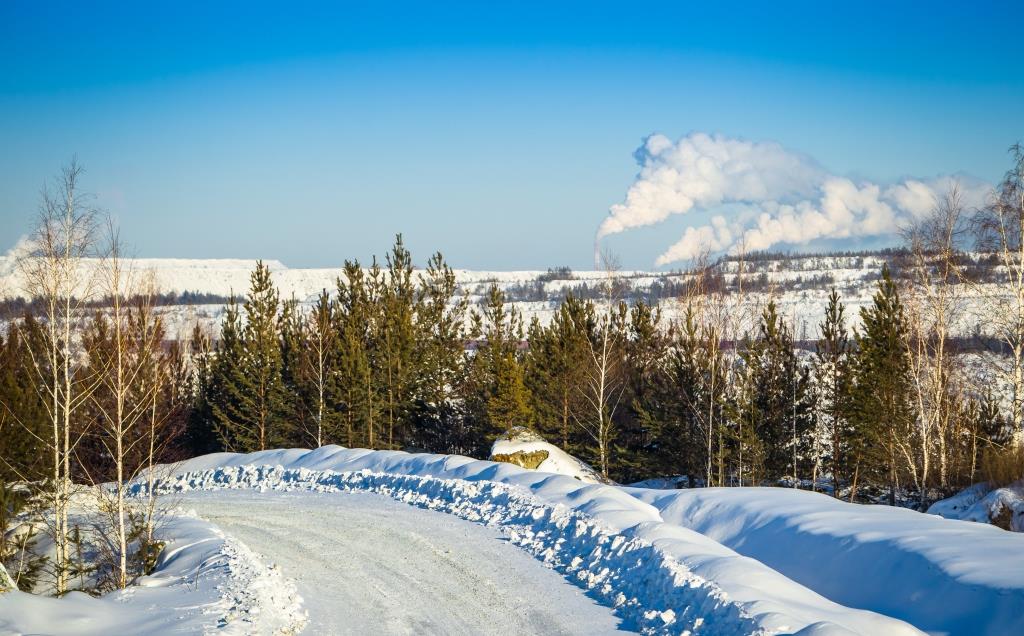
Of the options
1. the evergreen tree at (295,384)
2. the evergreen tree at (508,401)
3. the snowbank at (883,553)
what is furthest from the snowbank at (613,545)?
the evergreen tree at (295,384)

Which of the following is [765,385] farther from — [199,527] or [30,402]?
[30,402]

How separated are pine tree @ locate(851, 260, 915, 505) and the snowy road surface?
20.5 meters

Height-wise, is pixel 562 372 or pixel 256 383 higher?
pixel 562 372

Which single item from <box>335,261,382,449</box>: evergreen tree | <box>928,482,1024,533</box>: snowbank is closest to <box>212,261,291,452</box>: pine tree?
<box>335,261,382,449</box>: evergreen tree

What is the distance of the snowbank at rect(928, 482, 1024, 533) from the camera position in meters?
16.0

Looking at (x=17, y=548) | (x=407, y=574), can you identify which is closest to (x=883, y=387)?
(x=407, y=574)

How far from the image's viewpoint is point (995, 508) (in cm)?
1652

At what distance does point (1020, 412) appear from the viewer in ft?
72.5

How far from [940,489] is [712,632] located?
2196 centimetres

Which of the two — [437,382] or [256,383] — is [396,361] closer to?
[437,382]

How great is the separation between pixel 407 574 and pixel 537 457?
56.8ft

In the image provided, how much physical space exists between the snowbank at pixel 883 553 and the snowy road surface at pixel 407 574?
3.74 m

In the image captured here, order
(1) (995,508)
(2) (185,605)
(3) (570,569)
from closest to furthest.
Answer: (2) (185,605) < (3) (570,569) < (1) (995,508)

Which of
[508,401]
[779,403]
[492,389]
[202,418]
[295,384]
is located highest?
[492,389]
